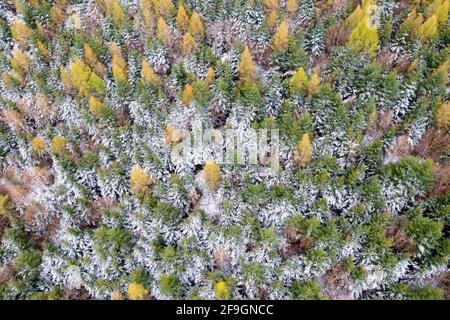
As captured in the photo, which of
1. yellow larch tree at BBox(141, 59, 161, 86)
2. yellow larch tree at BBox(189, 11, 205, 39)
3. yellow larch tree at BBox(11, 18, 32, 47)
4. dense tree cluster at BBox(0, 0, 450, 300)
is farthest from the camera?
yellow larch tree at BBox(11, 18, 32, 47)

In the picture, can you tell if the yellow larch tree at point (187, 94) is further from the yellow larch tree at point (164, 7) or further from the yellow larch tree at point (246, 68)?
the yellow larch tree at point (164, 7)

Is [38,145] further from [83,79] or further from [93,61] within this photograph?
[93,61]

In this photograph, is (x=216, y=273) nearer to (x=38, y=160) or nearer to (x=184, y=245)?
(x=184, y=245)

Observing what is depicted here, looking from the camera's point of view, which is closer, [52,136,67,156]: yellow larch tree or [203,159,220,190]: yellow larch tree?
[203,159,220,190]: yellow larch tree

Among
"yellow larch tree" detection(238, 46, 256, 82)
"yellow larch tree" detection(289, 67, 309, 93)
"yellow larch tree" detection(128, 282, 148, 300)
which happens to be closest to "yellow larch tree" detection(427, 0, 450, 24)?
"yellow larch tree" detection(289, 67, 309, 93)

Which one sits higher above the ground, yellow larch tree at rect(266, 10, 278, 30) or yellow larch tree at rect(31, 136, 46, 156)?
yellow larch tree at rect(266, 10, 278, 30)

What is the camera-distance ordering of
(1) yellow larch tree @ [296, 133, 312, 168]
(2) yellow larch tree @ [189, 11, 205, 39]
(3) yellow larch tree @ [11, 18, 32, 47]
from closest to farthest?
1. (1) yellow larch tree @ [296, 133, 312, 168]
2. (2) yellow larch tree @ [189, 11, 205, 39]
3. (3) yellow larch tree @ [11, 18, 32, 47]

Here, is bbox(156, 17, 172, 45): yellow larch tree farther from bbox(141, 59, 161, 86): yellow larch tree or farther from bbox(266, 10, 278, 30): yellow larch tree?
bbox(266, 10, 278, 30): yellow larch tree

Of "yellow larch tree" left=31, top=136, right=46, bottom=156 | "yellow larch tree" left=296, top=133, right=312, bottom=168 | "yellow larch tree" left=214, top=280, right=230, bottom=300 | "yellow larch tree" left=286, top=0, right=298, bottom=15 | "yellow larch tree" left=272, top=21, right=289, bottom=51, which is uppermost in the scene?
"yellow larch tree" left=286, top=0, right=298, bottom=15
